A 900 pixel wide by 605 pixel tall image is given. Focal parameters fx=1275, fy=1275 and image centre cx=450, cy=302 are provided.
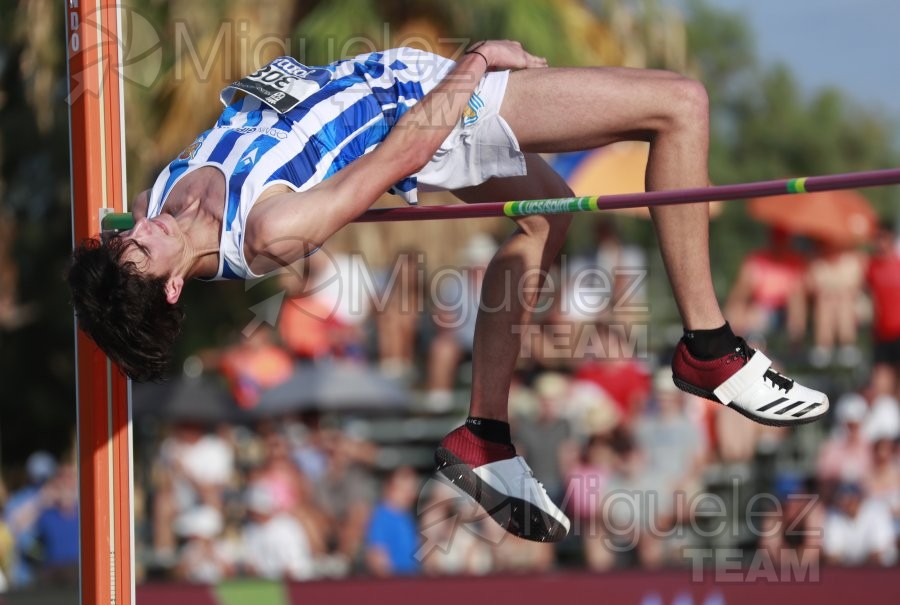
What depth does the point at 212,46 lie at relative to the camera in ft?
28.7

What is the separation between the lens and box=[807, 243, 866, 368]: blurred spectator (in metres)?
8.12

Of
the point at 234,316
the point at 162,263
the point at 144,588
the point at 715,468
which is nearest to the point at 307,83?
the point at 162,263

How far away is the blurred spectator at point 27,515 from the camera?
8352 millimetres

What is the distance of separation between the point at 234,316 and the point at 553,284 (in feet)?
10.9

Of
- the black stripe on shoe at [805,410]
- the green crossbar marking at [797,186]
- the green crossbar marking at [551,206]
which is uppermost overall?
the green crossbar marking at [797,186]

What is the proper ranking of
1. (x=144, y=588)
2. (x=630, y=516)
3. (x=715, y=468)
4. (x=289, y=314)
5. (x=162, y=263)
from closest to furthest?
1. (x=162, y=263)
2. (x=144, y=588)
3. (x=630, y=516)
4. (x=715, y=468)
5. (x=289, y=314)

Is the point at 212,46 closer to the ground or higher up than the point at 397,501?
higher up

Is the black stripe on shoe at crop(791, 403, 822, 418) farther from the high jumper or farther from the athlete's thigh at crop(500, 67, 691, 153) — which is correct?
the athlete's thigh at crop(500, 67, 691, 153)

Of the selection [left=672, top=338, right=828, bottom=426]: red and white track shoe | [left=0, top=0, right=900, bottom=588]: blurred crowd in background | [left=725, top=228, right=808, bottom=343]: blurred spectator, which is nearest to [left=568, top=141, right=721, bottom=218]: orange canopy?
[left=0, top=0, right=900, bottom=588]: blurred crowd in background

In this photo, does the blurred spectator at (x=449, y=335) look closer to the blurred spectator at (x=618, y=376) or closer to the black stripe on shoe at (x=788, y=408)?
the blurred spectator at (x=618, y=376)

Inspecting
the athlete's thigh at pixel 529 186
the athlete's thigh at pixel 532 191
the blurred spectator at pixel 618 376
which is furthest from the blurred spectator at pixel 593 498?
the athlete's thigh at pixel 529 186

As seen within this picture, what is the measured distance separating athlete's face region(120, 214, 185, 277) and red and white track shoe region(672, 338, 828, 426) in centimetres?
148

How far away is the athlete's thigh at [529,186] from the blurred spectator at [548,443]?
3.30 m

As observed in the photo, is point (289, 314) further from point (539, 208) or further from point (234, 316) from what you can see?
point (539, 208)
